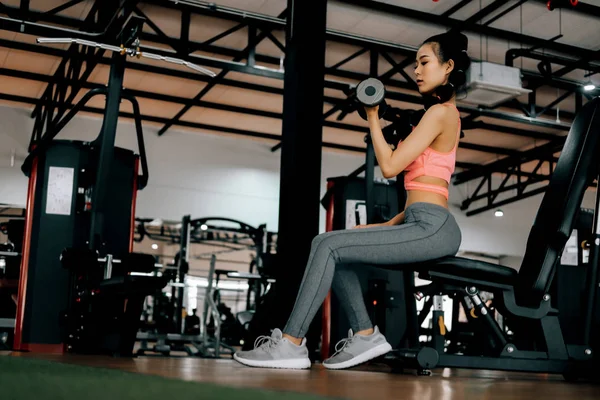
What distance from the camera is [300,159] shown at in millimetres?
3883

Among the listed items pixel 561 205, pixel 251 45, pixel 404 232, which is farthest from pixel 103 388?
pixel 251 45

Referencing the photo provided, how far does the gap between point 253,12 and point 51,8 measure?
2.31 metres

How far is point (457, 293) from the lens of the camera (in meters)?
2.65

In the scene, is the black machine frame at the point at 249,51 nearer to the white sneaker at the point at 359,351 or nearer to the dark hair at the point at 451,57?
the dark hair at the point at 451,57

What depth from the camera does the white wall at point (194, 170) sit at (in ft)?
35.8

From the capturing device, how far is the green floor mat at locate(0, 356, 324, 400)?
3.29ft

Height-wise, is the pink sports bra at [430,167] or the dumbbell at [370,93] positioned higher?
the dumbbell at [370,93]

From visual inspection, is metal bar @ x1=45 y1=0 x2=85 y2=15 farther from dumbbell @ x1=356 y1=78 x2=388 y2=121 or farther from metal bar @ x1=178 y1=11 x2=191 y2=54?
dumbbell @ x1=356 y1=78 x2=388 y2=121

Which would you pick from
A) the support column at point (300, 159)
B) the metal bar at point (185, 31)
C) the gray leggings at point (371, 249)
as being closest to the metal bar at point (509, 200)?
the metal bar at point (185, 31)

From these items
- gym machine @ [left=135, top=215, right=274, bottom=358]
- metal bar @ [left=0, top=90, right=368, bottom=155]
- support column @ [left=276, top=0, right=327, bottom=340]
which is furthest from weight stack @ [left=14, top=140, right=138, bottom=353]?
metal bar @ [left=0, top=90, right=368, bottom=155]

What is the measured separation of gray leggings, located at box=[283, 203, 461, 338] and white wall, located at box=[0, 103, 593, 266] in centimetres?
935

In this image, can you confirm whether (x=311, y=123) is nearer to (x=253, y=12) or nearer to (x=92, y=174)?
(x=92, y=174)

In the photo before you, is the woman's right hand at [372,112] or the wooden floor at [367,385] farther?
the woman's right hand at [372,112]

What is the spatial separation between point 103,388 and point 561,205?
6.48 ft
